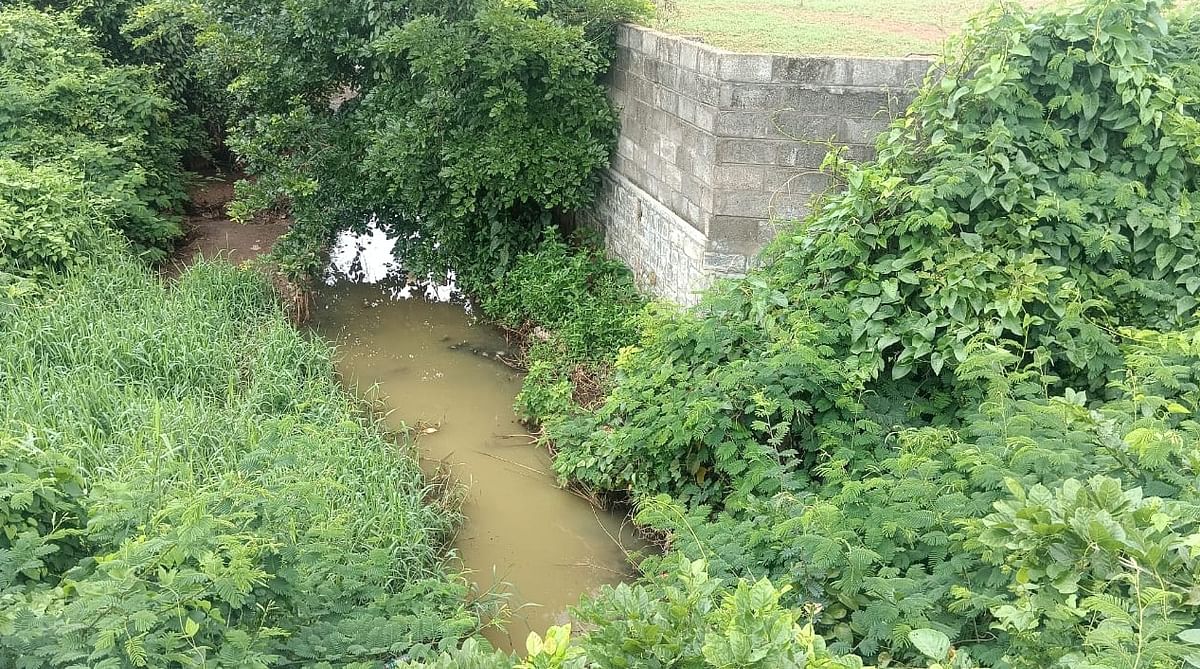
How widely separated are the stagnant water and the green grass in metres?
3.05

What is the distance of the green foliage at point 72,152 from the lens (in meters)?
6.34

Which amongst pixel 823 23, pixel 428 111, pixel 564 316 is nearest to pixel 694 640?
pixel 564 316

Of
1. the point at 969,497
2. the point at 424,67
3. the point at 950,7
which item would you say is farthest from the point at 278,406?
the point at 950,7

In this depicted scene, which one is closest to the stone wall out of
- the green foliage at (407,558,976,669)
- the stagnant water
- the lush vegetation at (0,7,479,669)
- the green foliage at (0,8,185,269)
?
the stagnant water

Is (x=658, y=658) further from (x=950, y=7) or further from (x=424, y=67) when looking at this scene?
(x=950, y=7)

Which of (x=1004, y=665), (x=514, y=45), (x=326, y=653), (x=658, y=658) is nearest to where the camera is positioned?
(x=658, y=658)

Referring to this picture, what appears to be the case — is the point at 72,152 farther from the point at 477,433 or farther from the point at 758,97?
the point at 758,97

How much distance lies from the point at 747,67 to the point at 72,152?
5870 mm

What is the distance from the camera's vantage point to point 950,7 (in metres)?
7.32

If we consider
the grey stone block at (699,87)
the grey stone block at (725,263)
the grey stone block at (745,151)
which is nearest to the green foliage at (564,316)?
the grey stone block at (725,263)

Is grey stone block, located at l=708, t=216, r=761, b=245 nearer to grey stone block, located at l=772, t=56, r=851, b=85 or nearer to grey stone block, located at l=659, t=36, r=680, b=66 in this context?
grey stone block, located at l=772, t=56, r=851, b=85

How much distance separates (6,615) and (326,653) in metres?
0.98

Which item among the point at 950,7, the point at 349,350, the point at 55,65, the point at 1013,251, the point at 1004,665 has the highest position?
the point at 950,7

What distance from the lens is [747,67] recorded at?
5211mm
